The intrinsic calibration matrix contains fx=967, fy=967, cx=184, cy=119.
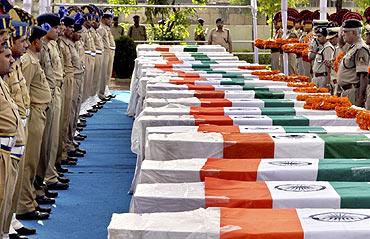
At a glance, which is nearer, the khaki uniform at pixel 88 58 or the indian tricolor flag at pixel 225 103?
the indian tricolor flag at pixel 225 103

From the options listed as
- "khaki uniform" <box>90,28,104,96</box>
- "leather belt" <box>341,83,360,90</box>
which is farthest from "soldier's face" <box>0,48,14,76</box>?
"khaki uniform" <box>90,28,104,96</box>

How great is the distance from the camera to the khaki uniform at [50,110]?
27.0ft

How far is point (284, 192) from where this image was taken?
4.32m

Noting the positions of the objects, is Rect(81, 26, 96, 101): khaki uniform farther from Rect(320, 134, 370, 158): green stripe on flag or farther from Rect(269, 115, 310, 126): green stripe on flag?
Rect(320, 134, 370, 158): green stripe on flag

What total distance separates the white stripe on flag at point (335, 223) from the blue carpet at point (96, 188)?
3.25m

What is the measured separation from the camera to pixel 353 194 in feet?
14.0

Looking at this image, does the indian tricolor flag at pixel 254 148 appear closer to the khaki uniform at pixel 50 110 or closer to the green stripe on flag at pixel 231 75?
the khaki uniform at pixel 50 110

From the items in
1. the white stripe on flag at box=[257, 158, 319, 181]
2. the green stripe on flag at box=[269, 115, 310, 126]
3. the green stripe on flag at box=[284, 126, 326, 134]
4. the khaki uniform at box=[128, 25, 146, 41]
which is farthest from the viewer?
the khaki uniform at box=[128, 25, 146, 41]

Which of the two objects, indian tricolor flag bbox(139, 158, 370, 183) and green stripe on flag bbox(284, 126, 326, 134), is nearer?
indian tricolor flag bbox(139, 158, 370, 183)

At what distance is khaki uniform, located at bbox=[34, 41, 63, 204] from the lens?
8242 mm

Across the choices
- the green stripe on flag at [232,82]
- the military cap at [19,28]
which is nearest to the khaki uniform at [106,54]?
the green stripe on flag at [232,82]

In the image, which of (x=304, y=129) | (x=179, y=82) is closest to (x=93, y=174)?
(x=179, y=82)

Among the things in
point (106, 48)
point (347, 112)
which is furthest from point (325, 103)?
point (106, 48)

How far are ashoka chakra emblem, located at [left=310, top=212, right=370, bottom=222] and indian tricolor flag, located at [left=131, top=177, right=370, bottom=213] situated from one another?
274 mm
